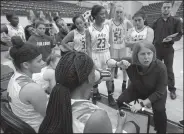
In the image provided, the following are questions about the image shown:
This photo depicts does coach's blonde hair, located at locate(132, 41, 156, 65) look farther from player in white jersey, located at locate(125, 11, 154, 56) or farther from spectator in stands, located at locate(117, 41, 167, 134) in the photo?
player in white jersey, located at locate(125, 11, 154, 56)

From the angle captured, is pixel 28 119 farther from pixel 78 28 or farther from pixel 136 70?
pixel 78 28

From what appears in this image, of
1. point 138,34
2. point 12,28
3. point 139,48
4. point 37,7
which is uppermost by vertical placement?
point 37,7

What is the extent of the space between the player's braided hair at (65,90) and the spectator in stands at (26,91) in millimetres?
283

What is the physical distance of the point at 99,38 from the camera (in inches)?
113

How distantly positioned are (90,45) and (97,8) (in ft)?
2.01

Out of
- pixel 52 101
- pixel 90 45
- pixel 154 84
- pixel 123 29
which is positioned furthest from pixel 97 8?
pixel 52 101

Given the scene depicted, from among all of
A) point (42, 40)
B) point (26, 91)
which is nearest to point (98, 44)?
point (42, 40)

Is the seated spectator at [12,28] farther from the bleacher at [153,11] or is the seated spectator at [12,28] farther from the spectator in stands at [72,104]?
the bleacher at [153,11]

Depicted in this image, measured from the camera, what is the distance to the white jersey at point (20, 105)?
48.4 inches

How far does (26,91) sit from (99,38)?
1888mm

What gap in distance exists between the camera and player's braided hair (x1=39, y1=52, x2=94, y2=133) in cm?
90

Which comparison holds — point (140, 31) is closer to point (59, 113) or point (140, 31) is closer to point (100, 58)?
point (100, 58)

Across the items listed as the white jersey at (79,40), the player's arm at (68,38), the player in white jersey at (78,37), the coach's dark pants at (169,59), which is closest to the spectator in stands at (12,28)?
the player's arm at (68,38)

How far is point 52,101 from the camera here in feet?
3.08
